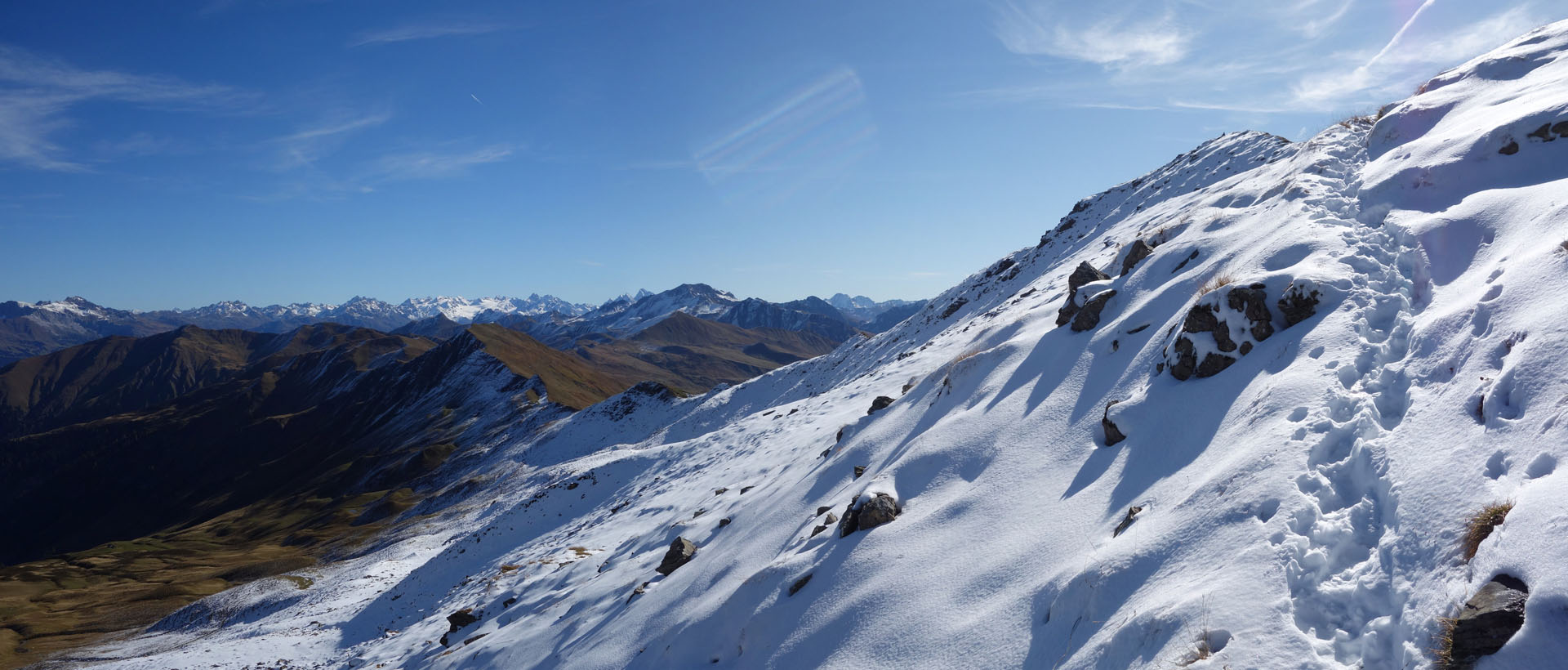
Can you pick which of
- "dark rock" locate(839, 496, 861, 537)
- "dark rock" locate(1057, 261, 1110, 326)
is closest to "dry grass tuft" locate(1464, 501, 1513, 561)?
"dark rock" locate(839, 496, 861, 537)

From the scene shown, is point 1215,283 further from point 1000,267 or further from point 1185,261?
point 1000,267

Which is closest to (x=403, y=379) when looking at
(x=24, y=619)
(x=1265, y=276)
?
(x=24, y=619)

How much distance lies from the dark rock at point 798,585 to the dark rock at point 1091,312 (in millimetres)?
9763

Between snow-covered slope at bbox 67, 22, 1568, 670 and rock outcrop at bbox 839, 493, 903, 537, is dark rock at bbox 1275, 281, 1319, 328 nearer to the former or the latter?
snow-covered slope at bbox 67, 22, 1568, 670

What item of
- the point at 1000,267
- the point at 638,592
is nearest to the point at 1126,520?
the point at 638,592

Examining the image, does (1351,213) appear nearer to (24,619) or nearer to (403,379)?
(24,619)

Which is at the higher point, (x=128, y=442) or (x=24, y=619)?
(x=128, y=442)

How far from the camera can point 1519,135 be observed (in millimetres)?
11539

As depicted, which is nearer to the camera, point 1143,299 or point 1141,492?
point 1141,492

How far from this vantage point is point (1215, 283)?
485 inches

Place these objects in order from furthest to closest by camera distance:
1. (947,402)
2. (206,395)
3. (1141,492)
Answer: (206,395) < (947,402) < (1141,492)

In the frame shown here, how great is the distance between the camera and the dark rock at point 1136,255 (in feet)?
59.9

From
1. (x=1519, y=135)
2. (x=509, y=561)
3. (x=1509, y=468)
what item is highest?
(x=1519, y=135)

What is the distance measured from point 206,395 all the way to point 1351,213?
914ft
